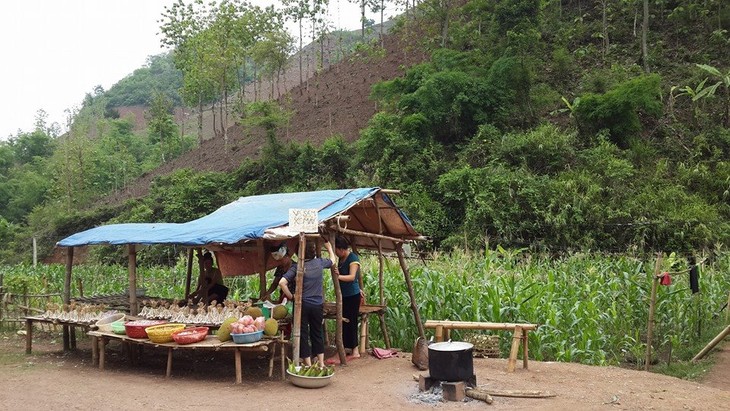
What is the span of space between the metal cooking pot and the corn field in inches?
108

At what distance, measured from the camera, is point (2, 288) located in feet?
41.1

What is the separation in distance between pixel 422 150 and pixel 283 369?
625 inches

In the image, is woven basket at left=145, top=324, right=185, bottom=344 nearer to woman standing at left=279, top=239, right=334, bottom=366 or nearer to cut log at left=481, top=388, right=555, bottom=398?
woman standing at left=279, top=239, right=334, bottom=366

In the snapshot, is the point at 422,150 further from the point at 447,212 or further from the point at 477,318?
the point at 477,318

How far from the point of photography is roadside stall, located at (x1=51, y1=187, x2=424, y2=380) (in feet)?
24.3

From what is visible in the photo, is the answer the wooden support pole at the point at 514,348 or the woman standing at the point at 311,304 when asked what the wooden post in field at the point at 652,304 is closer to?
the wooden support pole at the point at 514,348

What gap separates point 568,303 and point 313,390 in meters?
4.58

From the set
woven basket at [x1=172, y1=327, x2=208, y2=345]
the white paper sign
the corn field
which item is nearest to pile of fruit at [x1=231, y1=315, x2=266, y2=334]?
woven basket at [x1=172, y1=327, x2=208, y2=345]

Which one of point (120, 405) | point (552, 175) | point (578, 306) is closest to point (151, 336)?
point (120, 405)

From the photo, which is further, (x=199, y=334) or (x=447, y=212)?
(x=447, y=212)

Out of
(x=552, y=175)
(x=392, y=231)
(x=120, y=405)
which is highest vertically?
(x=552, y=175)

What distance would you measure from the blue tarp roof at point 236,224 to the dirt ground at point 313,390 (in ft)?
5.38

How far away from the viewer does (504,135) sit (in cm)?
2203

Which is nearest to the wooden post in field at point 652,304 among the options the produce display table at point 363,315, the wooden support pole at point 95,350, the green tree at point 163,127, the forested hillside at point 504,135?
the produce display table at point 363,315
